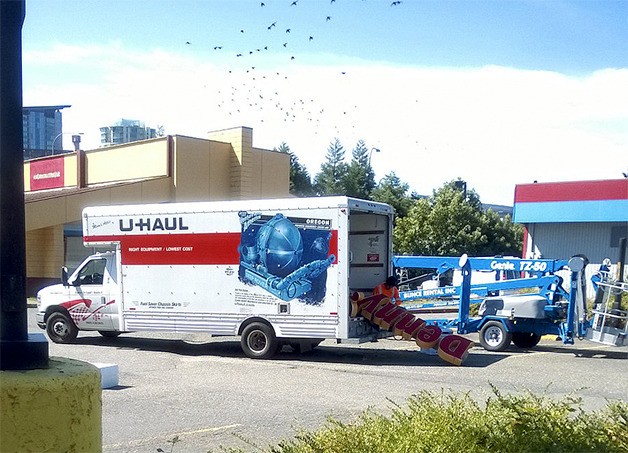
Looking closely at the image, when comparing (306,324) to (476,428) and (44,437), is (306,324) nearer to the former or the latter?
(476,428)

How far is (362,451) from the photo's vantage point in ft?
15.7

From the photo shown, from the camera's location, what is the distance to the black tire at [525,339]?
1600 centimetres

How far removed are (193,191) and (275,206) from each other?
1825cm

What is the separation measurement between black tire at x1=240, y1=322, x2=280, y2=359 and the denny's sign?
5.78 feet

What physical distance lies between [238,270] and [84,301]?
4.14 m

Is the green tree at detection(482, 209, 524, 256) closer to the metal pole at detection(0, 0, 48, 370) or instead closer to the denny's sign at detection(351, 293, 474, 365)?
the denny's sign at detection(351, 293, 474, 365)

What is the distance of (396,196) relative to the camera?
5947cm

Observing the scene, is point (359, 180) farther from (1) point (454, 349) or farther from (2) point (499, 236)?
(1) point (454, 349)

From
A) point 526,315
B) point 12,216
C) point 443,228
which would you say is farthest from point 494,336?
point 443,228

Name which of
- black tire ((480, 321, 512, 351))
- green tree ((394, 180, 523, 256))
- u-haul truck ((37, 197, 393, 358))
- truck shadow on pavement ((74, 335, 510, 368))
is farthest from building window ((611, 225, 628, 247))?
u-haul truck ((37, 197, 393, 358))

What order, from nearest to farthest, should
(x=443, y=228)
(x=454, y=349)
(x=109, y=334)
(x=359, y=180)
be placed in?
(x=454, y=349), (x=109, y=334), (x=443, y=228), (x=359, y=180)

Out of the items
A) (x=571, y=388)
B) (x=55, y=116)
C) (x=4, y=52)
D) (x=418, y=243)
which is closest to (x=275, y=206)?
(x=571, y=388)

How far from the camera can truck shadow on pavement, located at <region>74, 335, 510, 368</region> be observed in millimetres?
14156

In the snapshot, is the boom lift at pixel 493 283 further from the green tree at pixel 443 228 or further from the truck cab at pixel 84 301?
the green tree at pixel 443 228
